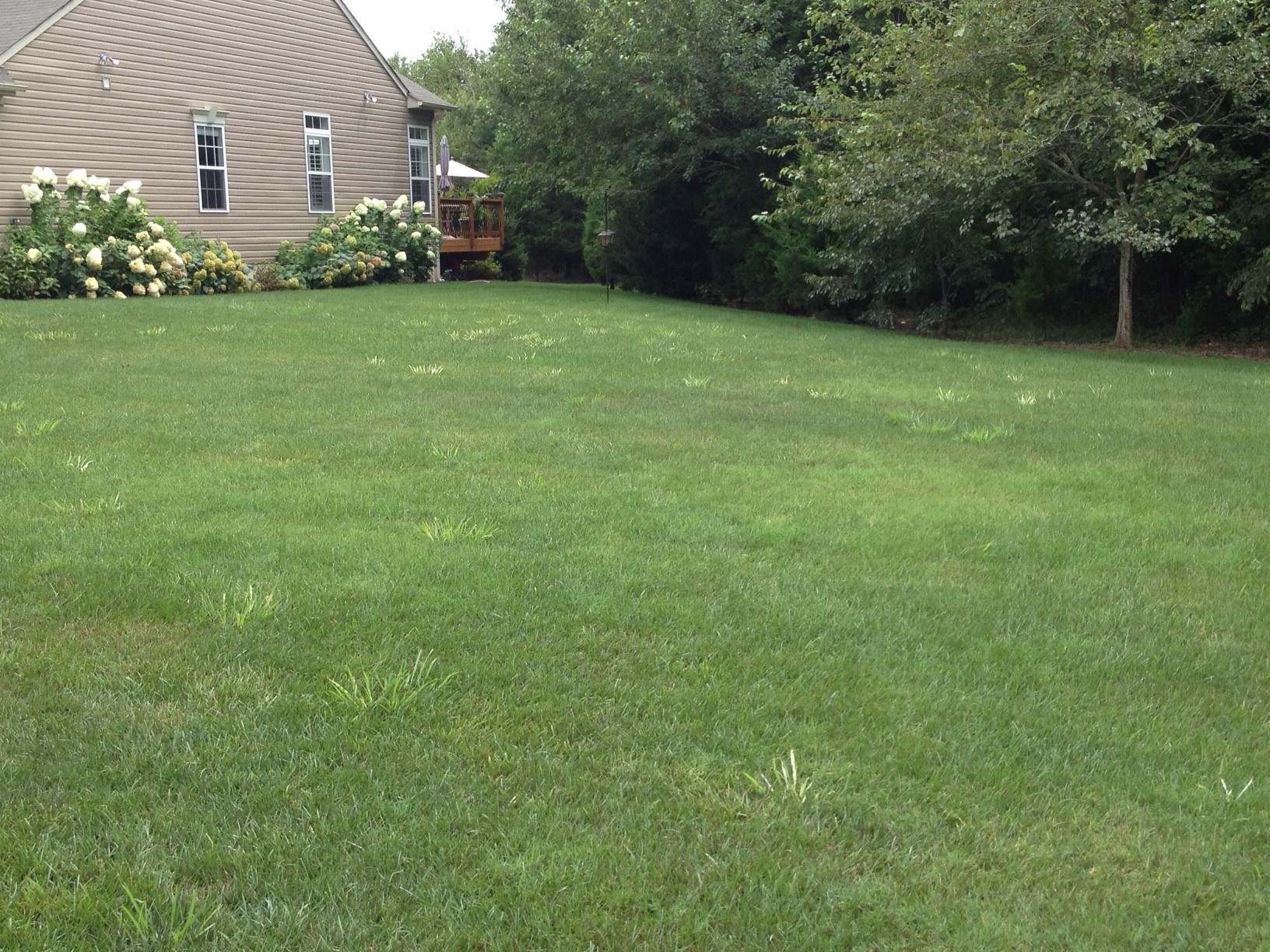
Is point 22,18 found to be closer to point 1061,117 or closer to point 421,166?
point 421,166

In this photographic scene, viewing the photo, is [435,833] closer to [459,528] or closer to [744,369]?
[459,528]

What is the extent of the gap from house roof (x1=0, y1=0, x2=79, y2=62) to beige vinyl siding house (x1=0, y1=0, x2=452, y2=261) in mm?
28

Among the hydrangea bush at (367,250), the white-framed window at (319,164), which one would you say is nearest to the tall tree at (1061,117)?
the hydrangea bush at (367,250)

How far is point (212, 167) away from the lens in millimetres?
19703

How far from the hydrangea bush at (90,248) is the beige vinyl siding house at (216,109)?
0.80 m

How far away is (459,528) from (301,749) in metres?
1.68

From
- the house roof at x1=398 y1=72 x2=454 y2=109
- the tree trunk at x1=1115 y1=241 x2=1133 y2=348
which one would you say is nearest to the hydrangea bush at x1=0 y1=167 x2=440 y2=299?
the house roof at x1=398 y1=72 x2=454 y2=109

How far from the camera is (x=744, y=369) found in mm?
9375

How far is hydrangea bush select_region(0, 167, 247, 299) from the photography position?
1541 cm

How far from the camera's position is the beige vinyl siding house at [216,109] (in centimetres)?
1686

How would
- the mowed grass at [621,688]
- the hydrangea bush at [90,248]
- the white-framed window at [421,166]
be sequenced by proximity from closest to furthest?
the mowed grass at [621,688]
the hydrangea bush at [90,248]
the white-framed window at [421,166]

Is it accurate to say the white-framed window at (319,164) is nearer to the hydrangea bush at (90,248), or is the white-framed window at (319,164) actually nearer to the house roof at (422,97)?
the house roof at (422,97)

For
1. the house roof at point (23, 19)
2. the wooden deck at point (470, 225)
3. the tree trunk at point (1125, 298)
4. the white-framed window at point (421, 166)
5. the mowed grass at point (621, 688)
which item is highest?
the house roof at point (23, 19)

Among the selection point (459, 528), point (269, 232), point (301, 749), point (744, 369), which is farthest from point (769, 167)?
point (301, 749)
